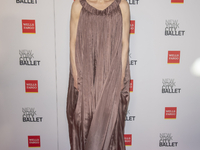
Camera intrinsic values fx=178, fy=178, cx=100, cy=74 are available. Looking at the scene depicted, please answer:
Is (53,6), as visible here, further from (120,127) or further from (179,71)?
(179,71)

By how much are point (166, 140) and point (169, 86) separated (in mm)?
570

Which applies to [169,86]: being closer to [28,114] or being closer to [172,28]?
[172,28]

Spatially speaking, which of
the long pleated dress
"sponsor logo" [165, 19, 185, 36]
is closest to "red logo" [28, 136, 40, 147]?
the long pleated dress

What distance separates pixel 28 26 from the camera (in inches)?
63.2

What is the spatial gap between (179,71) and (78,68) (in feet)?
3.32

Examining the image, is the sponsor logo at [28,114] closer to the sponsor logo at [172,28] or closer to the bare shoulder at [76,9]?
the bare shoulder at [76,9]

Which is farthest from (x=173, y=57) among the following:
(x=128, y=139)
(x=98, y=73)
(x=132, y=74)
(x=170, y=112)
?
(x=128, y=139)

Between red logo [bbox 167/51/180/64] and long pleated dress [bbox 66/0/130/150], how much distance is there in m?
0.64

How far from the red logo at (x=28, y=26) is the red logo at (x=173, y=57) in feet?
4.23

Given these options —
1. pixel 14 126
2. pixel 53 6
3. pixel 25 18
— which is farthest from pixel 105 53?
pixel 14 126

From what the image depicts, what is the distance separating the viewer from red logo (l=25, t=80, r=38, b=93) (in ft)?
5.54

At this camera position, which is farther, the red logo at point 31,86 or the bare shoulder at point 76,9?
the red logo at point 31,86

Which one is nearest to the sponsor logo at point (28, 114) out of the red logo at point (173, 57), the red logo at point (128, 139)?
the red logo at point (128, 139)

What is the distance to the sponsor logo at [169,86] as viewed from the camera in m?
1.74
